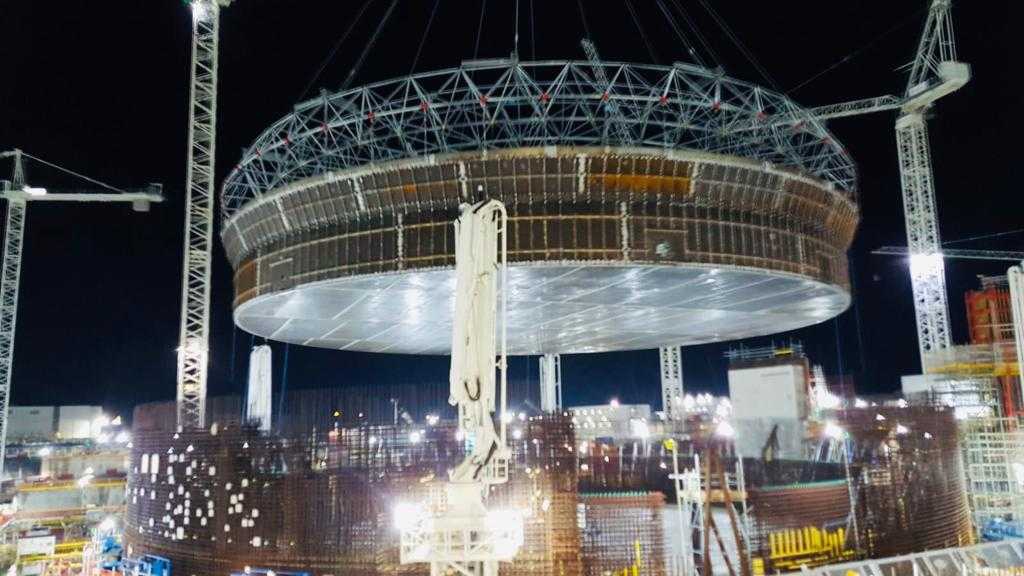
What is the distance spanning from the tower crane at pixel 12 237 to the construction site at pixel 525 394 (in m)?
13.1

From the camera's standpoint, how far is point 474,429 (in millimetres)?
15000

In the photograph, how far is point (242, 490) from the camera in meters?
24.8

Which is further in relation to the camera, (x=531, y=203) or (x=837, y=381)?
(x=837, y=381)

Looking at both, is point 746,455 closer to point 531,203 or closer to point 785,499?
point 785,499

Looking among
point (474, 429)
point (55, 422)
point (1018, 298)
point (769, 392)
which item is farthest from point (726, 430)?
point (55, 422)

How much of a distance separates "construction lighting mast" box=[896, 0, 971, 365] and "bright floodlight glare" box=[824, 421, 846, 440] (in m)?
36.3

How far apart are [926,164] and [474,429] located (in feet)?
225

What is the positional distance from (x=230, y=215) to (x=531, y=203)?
65.0 feet

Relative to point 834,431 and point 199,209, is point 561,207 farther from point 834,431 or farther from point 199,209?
point 199,209

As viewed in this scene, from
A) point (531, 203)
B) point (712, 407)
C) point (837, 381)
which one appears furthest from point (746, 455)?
point (837, 381)

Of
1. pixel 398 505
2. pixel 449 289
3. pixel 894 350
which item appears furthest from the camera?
pixel 894 350

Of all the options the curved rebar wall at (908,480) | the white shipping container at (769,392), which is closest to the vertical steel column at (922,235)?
the white shipping container at (769,392)

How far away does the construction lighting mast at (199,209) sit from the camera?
1825 inches

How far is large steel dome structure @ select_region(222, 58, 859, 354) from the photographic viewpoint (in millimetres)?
31625
